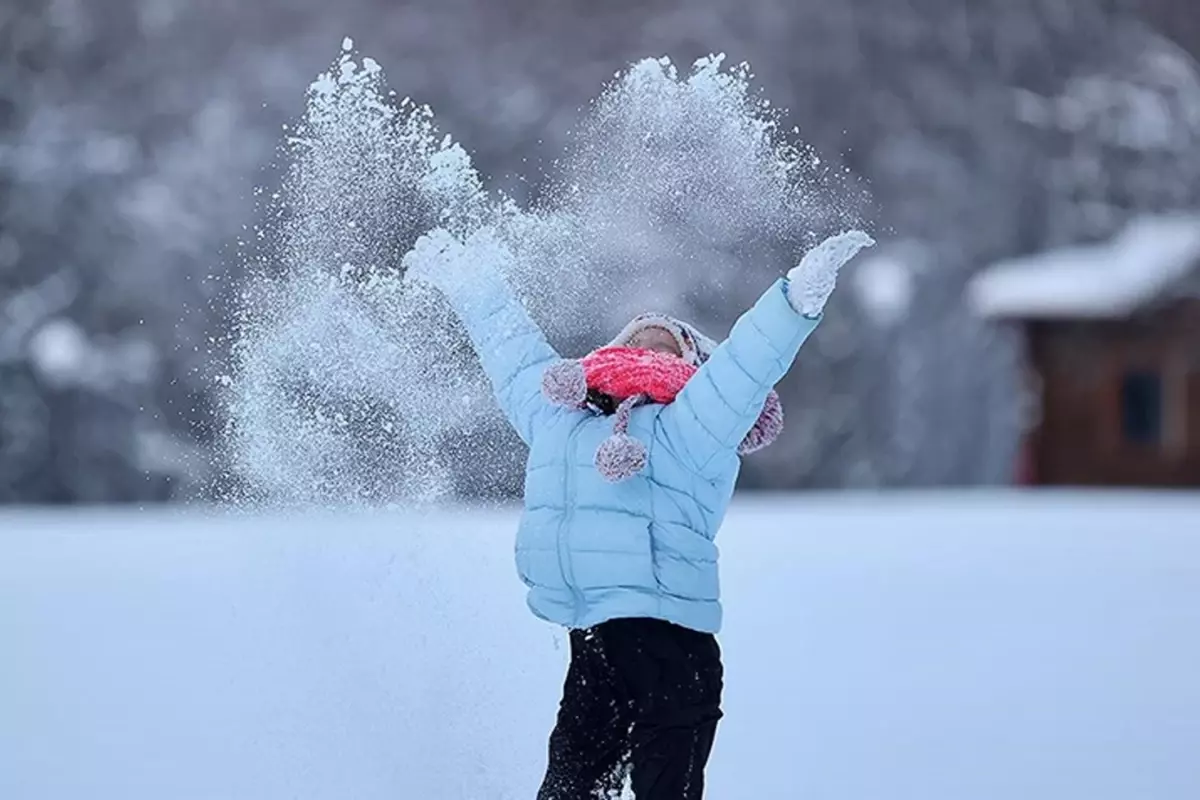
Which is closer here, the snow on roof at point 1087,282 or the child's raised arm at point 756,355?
the child's raised arm at point 756,355

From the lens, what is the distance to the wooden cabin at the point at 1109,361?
2269 cm

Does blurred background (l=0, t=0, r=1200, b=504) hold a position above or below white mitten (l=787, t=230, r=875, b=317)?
above

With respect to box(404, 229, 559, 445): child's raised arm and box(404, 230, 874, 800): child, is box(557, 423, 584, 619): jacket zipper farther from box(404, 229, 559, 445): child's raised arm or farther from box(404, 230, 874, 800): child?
box(404, 229, 559, 445): child's raised arm

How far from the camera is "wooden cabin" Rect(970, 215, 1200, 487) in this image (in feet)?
74.4

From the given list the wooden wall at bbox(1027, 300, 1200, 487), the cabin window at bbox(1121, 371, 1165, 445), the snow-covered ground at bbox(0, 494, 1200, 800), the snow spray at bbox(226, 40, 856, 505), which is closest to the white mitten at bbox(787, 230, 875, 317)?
the snow spray at bbox(226, 40, 856, 505)

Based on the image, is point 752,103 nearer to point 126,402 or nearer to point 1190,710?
point 1190,710

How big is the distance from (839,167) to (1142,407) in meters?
5.04

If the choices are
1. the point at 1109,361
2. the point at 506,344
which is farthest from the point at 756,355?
the point at 1109,361

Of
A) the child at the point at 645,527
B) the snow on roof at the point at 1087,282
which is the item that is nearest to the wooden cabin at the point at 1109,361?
the snow on roof at the point at 1087,282

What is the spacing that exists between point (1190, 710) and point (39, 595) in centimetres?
520

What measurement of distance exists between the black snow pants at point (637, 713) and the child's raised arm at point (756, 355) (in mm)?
355

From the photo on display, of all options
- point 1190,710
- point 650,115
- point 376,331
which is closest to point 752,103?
point 650,115

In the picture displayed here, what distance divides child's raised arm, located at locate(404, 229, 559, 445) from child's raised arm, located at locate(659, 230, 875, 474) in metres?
0.35

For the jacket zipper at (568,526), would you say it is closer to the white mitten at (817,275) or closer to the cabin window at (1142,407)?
the white mitten at (817,275)
